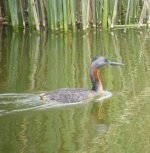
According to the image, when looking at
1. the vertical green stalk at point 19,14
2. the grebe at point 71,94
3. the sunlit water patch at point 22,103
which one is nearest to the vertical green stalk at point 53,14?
the vertical green stalk at point 19,14

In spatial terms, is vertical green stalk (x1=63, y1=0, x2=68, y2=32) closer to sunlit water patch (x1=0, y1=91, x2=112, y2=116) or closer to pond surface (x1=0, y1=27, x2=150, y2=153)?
pond surface (x1=0, y1=27, x2=150, y2=153)

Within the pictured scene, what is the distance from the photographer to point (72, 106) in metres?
7.50

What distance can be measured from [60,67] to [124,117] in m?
3.58

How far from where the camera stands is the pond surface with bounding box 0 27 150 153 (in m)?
5.84

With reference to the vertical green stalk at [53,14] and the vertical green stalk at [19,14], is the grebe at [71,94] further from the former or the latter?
the vertical green stalk at [19,14]

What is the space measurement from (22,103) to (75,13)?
7.30 meters

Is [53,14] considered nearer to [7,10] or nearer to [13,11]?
[13,11]

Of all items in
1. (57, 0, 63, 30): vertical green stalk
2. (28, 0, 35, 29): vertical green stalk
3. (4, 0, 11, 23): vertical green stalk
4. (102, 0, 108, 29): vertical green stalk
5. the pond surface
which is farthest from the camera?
(4, 0, 11, 23): vertical green stalk

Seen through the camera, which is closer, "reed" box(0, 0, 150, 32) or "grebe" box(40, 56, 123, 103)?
"grebe" box(40, 56, 123, 103)

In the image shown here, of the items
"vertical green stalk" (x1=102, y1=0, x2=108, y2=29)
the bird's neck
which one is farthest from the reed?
the bird's neck

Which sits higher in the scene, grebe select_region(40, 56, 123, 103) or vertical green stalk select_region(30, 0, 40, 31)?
vertical green stalk select_region(30, 0, 40, 31)

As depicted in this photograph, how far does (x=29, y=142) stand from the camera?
5.83 metres

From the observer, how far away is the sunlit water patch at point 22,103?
7.14m

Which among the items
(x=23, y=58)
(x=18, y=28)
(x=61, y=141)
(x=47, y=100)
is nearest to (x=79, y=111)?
(x=47, y=100)
